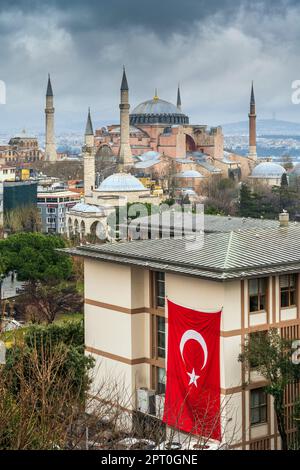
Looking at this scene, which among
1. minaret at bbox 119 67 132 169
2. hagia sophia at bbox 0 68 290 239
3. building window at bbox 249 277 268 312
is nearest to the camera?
building window at bbox 249 277 268 312

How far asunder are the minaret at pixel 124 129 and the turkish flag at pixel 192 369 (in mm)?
50108

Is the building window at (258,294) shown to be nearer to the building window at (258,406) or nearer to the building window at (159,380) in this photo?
the building window at (258,406)

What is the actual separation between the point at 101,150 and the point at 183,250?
187 feet

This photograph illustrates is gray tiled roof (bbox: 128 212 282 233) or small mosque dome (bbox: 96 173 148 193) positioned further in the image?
small mosque dome (bbox: 96 173 148 193)

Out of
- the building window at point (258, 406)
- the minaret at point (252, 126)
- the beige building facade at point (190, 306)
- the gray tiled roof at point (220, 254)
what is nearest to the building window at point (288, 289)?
the beige building facade at point (190, 306)

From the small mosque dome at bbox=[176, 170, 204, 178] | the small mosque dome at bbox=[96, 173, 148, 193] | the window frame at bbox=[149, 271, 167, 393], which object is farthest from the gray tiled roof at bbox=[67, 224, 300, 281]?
the small mosque dome at bbox=[176, 170, 204, 178]

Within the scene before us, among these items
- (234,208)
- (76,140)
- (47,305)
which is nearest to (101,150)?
(234,208)

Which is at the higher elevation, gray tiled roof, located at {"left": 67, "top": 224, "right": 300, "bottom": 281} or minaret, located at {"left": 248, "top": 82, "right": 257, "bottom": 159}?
minaret, located at {"left": 248, "top": 82, "right": 257, "bottom": 159}

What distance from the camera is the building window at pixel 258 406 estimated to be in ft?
43.2

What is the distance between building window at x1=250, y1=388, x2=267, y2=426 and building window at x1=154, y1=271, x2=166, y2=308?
1.92 meters

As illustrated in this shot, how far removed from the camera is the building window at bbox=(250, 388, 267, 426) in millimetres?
13180

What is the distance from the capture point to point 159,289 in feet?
→ 46.7

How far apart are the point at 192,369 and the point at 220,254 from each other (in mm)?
1598

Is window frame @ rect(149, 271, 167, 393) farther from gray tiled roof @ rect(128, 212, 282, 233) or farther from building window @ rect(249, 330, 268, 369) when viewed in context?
gray tiled roof @ rect(128, 212, 282, 233)
